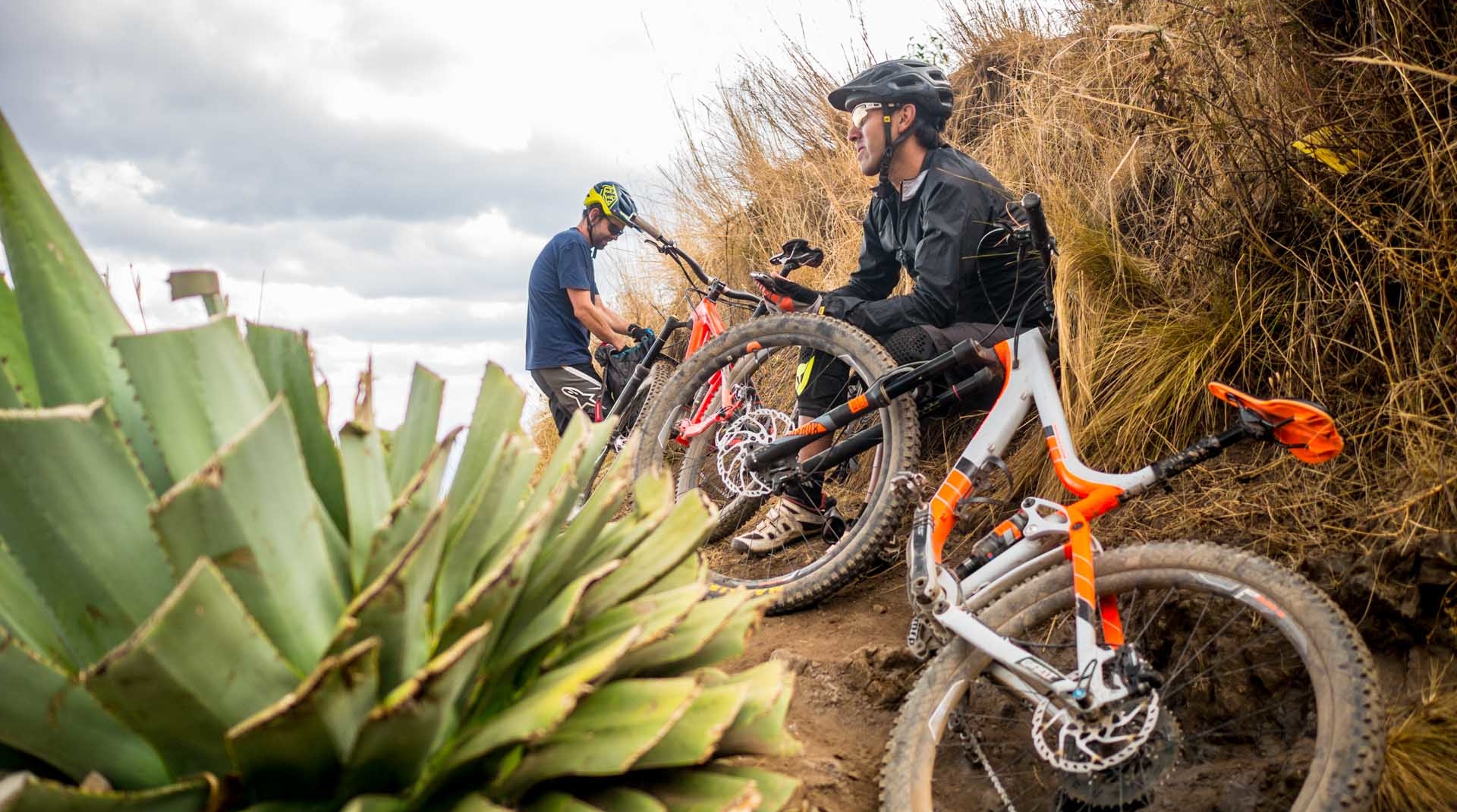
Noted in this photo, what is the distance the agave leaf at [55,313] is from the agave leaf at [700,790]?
69 cm

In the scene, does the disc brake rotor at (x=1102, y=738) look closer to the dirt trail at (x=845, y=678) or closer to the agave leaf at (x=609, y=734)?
the dirt trail at (x=845, y=678)

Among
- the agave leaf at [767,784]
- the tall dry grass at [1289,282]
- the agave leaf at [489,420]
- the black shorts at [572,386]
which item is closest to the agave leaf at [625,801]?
the agave leaf at [767,784]

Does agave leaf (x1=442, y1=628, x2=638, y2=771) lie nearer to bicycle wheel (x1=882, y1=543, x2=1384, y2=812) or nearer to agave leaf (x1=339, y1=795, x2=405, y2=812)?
agave leaf (x1=339, y1=795, x2=405, y2=812)

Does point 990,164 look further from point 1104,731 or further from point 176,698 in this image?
point 176,698

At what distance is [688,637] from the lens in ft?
4.29

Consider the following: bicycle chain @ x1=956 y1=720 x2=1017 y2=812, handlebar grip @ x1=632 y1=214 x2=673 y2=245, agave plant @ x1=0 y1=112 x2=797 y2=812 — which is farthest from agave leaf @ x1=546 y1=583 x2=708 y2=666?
handlebar grip @ x1=632 y1=214 x2=673 y2=245

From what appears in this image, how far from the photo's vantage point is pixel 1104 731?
2107 mm

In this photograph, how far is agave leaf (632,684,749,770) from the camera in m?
1.16

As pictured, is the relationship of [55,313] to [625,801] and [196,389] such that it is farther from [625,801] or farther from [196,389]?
[625,801]

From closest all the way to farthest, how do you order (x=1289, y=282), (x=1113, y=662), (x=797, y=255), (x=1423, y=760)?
(x=1423, y=760)
(x=1113, y=662)
(x=1289, y=282)
(x=797, y=255)

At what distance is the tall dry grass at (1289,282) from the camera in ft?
8.24

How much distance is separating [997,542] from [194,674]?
6.80ft

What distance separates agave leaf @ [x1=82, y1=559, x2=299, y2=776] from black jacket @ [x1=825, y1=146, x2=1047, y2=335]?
2.93m

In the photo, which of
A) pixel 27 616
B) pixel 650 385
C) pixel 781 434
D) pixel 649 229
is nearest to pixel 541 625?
pixel 27 616
